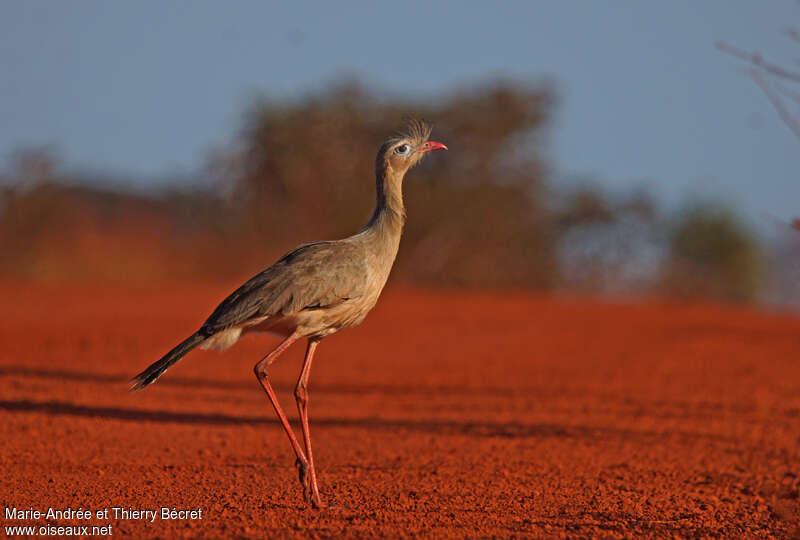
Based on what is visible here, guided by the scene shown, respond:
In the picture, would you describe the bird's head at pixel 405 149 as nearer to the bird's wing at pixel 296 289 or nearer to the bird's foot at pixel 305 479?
the bird's wing at pixel 296 289

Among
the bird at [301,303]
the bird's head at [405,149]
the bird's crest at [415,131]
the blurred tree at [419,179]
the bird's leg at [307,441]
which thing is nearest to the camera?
the bird's leg at [307,441]

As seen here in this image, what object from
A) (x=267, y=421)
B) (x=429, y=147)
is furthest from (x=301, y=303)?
(x=267, y=421)

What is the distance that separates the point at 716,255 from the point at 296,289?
27215 mm

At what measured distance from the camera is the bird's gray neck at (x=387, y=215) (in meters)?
5.66

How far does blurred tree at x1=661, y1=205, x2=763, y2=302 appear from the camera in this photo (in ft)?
93.2

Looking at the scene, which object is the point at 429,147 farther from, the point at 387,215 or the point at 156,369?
the point at 156,369

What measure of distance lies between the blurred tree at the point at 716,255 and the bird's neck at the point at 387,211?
77.2 ft

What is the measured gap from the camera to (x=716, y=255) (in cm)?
2997

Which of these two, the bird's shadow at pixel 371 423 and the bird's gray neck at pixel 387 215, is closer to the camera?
the bird's gray neck at pixel 387 215

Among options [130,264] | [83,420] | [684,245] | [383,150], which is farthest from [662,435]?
[684,245]

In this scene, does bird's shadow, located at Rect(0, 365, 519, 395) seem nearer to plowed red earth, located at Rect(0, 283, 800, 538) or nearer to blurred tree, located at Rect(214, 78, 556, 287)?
plowed red earth, located at Rect(0, 283, 800, 538)

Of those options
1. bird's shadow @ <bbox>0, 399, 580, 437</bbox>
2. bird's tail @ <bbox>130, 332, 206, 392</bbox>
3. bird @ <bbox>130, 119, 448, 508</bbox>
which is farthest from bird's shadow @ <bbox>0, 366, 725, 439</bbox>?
bird's tail @ <bbox>130, 332, 206, 392</bbox>

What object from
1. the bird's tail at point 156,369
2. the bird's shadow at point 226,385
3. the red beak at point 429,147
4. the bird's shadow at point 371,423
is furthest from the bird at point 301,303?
the bird's shadow at point 226,385

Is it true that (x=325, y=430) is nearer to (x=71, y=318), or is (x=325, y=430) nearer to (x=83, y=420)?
(x=83, y=420)
